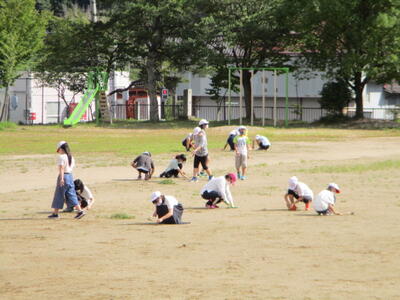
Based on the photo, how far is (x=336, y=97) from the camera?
202 feet

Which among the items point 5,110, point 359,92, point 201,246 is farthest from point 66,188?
point 5,110

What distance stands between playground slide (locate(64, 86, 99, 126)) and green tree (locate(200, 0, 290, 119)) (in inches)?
351

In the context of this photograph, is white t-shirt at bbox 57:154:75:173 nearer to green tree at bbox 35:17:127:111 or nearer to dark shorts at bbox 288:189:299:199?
dark shorts at bbox 288:189:299:199

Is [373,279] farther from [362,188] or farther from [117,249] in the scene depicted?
[362,188]

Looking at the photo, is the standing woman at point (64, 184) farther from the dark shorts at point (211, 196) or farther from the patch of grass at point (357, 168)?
the patch of grass at point (357, 168)

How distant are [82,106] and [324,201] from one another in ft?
152

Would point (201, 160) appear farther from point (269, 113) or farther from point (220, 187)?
point (269, 113)

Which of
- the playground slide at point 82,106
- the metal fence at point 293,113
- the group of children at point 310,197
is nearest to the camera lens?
the group of children at point 310,197

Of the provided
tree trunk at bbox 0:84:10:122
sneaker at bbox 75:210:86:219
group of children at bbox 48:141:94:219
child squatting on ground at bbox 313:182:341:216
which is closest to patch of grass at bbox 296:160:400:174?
child squatting on ground at bbox 313:182:341:216

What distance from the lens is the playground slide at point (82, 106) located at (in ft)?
204

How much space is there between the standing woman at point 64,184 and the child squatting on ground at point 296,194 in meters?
4.78

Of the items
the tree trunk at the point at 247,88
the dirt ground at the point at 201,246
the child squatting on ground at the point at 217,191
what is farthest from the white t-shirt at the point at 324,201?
the tree trunk at the point at 247,88

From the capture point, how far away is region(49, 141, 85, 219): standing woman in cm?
1980

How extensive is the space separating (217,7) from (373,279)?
50.5 meters
